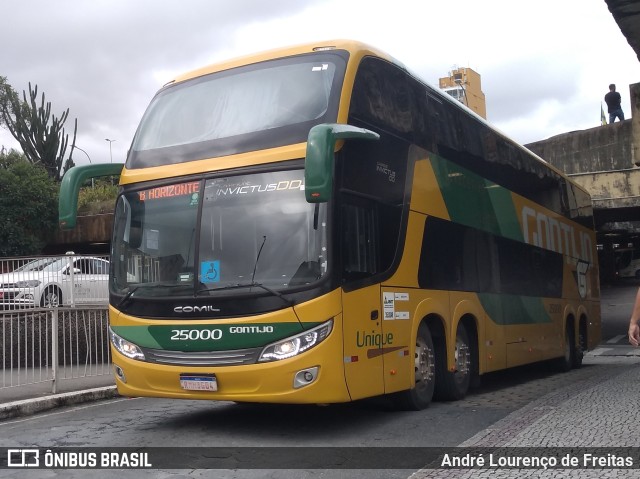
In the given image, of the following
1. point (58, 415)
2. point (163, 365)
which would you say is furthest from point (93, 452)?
point (58, 415)

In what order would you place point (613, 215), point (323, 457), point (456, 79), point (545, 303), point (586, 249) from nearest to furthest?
point (323, 457) → point (545, 303) → point (586, 249) → point (613, 215) → point (456, 79)

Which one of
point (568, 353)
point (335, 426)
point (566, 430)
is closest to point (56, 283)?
point (335, 426)

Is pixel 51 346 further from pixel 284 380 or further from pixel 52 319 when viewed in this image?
pixel 284 380

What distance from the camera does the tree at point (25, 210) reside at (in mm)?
28062

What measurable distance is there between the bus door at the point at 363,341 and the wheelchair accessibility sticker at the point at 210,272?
126 cm

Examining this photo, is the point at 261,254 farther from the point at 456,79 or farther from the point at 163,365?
the point at 456,79

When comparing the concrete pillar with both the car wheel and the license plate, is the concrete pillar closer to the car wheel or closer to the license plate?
the license plate

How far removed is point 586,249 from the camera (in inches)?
684

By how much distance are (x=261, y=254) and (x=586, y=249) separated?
1242cm

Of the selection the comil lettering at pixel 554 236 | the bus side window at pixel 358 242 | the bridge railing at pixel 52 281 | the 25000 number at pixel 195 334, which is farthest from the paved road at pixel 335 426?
the comil lettering at pixel 554 236

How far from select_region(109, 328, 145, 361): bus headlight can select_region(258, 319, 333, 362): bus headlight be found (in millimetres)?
1464

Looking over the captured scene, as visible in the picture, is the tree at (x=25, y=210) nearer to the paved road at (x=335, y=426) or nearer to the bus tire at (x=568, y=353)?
the paved road at (x=335, y=426)

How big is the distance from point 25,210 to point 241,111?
2362 centimetres

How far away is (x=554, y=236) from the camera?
14.6 meters
